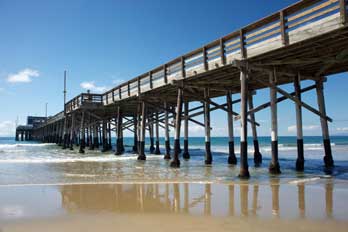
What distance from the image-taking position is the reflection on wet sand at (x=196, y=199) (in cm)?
579

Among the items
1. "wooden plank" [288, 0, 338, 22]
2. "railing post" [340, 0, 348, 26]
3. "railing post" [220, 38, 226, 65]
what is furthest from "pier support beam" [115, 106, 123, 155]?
"railing post" [340, 0, 348, 26]

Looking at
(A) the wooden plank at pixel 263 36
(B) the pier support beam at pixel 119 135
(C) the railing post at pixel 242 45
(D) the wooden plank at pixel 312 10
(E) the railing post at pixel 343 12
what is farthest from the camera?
(B) the pier support beam at pixel 119 135

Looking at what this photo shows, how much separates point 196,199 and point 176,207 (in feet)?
2.74

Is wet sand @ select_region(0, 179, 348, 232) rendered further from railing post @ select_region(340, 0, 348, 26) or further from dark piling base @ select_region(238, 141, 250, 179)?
railing post @ select_region(340, 0, 348, 26)

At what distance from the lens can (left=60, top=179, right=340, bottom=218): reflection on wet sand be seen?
5.79 meters

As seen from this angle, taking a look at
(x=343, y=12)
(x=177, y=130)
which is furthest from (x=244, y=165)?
(x=343, y=12)

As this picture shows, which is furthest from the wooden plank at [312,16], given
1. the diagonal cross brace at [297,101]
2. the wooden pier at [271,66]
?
the diagonal cross brace at [297,101]

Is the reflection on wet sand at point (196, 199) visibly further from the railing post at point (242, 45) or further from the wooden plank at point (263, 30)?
the wooden plank at point (263, 30)

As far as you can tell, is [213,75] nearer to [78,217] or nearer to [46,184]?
[46,184]

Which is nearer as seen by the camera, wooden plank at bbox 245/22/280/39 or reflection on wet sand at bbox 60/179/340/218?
reflection on wet sand at bbox 60/179/340/218

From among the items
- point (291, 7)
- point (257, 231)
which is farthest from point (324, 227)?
point (291, 7)

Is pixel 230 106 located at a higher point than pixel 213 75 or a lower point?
lower

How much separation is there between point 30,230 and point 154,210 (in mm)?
2204

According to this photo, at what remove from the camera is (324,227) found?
4645 millimetres
